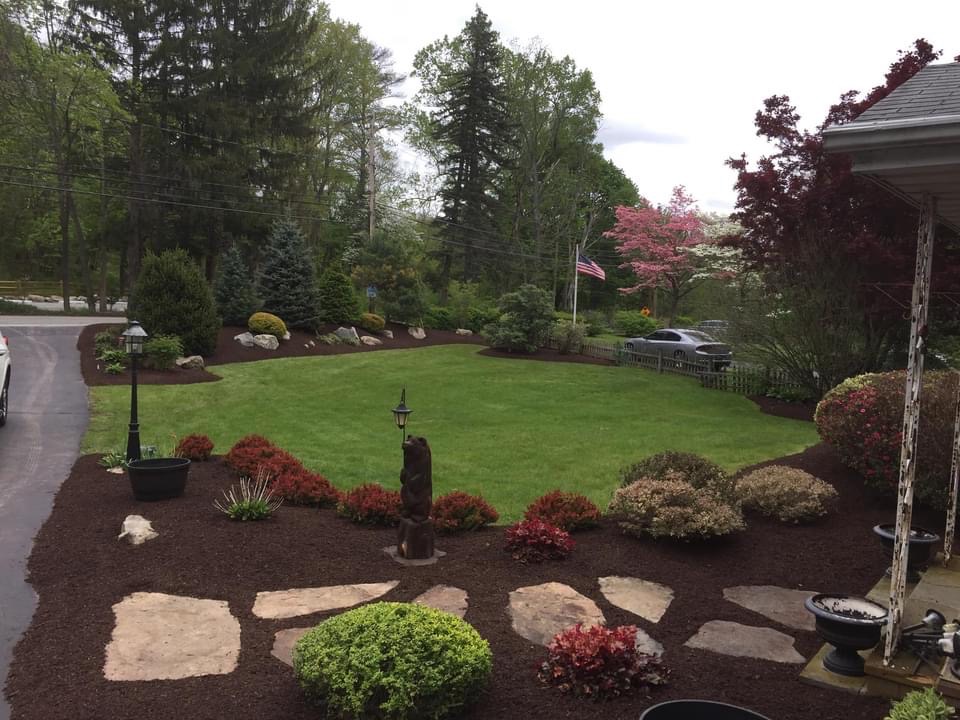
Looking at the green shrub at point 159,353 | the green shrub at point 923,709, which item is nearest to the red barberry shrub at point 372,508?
the green shrub at point 923,709

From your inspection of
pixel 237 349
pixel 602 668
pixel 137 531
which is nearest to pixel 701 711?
pixel 602 668

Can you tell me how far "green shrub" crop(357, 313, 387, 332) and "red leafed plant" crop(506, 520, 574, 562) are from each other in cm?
2107

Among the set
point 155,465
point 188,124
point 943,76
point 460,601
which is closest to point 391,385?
point 155,465

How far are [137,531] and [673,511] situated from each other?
16.0 ft

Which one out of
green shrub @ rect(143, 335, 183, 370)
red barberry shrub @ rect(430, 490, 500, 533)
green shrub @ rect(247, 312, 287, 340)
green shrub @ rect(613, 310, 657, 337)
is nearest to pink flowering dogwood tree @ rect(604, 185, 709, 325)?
green shrub @ rect(613, 310, 657, 337)

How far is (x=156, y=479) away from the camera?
714cm

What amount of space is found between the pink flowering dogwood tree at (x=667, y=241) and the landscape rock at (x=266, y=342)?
17.9m

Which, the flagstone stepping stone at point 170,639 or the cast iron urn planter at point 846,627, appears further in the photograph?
the flagstone stepping stone at point 170,639

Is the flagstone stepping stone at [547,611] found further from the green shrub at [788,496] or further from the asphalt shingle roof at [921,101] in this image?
the asphalt shingle roof at [921,101]

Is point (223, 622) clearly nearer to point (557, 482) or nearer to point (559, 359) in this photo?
point (557, 482)

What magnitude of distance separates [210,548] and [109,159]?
29.8 metres

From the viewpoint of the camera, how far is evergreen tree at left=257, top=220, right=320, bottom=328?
24.3 meters

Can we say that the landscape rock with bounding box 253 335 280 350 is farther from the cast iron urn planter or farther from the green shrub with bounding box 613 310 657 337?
the green shrub with bounding box 613 310 657 337

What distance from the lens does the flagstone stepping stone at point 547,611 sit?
14.6 ft
